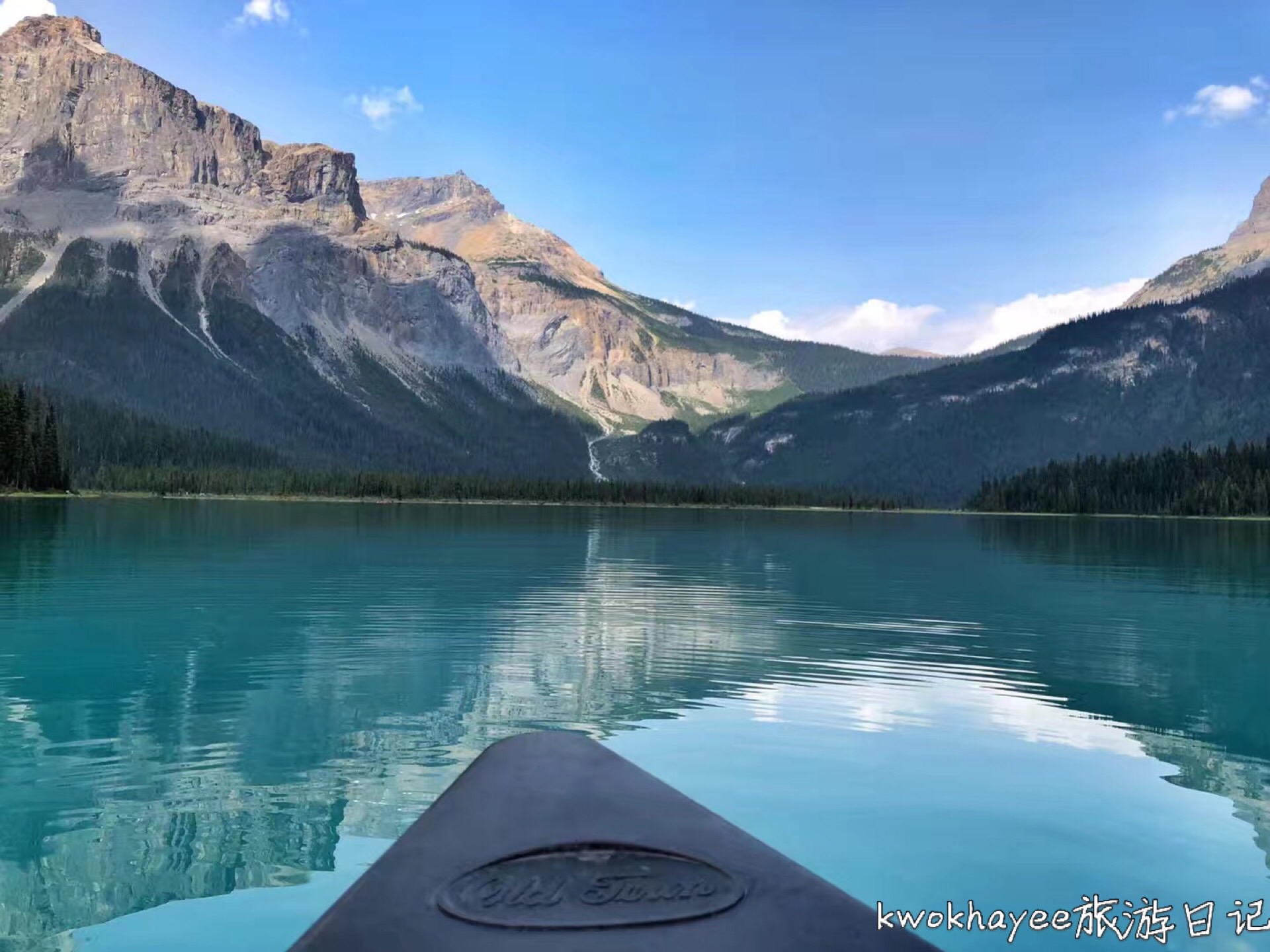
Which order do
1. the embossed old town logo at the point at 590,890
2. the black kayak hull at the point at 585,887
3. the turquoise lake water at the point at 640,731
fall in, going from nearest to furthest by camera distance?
the black kayak hull at the point at 585,887 < the embossed old town logo at the point at 590,890 < the turquoise lake water at the point at 640,731

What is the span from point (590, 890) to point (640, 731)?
21.1 metres

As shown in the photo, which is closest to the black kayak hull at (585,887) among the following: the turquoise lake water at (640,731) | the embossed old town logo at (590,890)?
the embossed old town logo at (590,890)

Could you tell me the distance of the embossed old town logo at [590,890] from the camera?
7477mm

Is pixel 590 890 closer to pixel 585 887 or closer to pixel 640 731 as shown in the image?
pixel 585 887

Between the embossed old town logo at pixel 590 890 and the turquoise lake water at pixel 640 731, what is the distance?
827cm

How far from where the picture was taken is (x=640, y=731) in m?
28.6

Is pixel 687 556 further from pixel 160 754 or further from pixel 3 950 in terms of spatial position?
pixel 3 950

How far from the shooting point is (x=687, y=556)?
11325 cm

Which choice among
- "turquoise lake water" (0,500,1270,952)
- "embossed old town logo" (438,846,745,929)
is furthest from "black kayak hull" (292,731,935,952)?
"turquoise lake water" (0,500,1270,952)

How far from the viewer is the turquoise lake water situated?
1719 centimetres

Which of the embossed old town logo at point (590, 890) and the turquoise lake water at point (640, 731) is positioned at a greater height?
the embossed old town logo at point (590, 890)

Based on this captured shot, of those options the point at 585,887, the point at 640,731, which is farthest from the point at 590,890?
the point at 640,731

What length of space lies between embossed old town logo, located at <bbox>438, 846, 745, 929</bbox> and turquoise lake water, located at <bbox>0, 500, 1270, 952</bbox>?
8.27 metres

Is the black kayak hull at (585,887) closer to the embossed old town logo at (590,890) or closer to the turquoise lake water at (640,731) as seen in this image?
the embossed old town logo at (590,890)
